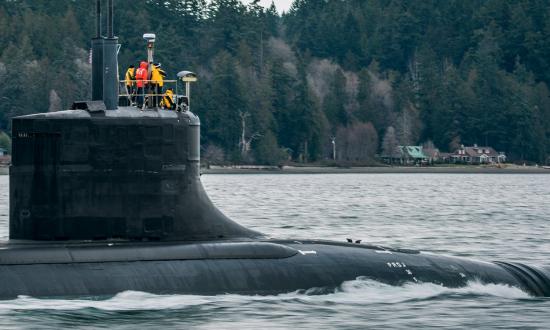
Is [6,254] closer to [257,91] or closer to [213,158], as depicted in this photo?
[213,158]

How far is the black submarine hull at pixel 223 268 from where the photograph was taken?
23.0m

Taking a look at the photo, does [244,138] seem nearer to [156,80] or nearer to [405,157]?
[405,157]

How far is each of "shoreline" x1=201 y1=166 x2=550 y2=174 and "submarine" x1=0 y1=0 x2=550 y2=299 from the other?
128m

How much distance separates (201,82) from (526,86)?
5935cm

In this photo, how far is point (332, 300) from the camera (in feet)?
81.6

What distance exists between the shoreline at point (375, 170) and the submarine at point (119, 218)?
127589 mm

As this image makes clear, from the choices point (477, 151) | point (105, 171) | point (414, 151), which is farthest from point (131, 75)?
point (477, 151)

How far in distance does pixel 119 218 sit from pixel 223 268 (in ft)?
7.96

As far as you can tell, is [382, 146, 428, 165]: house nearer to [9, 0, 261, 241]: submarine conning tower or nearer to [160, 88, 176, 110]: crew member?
[160, 88, 176, 110]: crew member

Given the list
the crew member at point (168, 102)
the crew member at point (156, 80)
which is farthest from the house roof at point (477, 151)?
the crew member at point (168, 102)

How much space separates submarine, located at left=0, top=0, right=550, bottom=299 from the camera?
23.2m

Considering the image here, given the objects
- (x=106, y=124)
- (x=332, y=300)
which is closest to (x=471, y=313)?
(x=332, y=300)

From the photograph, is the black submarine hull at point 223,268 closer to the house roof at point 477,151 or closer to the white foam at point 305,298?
the white foam at point 305,298

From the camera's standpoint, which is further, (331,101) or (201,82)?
(331,101)
